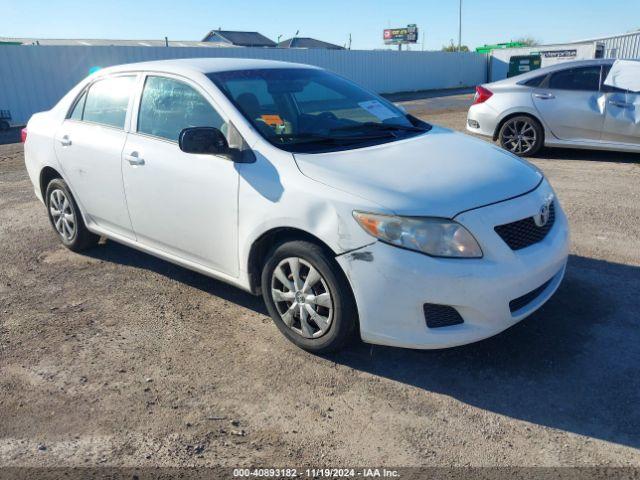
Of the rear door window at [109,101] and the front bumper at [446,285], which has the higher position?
the rear door window at [109,101]

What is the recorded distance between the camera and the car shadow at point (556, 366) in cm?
275

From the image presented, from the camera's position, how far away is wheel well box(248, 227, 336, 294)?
10.3 feet

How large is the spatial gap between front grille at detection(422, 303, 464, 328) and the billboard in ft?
220

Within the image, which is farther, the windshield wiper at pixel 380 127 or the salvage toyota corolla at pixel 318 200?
the windshield wiper at pixel 380 127

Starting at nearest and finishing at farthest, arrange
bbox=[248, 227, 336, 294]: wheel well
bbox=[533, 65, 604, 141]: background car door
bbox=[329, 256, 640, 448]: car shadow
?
bbox=[329, 256, 640, 448]: car shadow
bbox=[248, 227, 336, 294]: wheel well
bbox=[533, 65, 604, 141]: background car door

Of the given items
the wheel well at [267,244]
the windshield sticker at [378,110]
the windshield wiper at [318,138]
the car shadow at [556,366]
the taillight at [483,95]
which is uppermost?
the windshield sticker at [378,110]

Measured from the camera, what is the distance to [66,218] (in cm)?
511

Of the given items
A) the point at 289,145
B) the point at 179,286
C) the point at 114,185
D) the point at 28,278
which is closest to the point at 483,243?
the point at 289,145

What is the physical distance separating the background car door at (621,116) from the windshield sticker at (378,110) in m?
4.96

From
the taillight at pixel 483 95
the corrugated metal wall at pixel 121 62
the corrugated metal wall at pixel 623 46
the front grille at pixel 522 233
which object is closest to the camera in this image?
the front grille at pixel 522 233

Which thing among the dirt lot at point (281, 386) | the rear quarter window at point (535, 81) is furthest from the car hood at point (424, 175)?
the rear quarter window at point (535, 81)

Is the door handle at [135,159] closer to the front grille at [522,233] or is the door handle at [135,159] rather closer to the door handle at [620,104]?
the front grille at [522,233]

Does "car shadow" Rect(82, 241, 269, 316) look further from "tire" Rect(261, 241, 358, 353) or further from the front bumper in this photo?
the front bumper

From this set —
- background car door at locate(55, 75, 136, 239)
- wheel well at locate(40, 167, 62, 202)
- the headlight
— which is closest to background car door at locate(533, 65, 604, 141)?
the headlight
